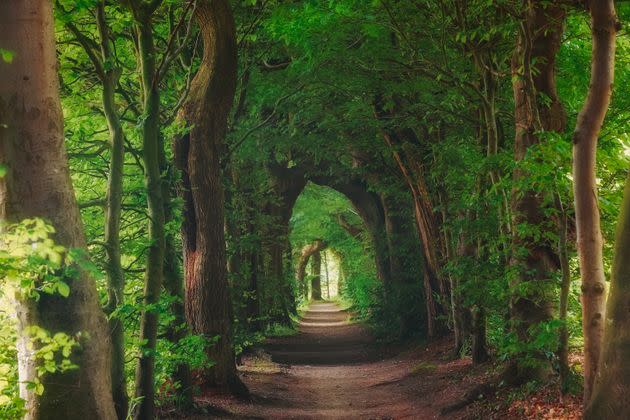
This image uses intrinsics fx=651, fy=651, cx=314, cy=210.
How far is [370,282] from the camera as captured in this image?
72.6 feet

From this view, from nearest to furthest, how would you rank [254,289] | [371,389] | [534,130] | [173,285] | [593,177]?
[593,177], [534,130], [173,285], [371,389], [254,289]

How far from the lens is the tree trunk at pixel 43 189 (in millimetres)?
4262

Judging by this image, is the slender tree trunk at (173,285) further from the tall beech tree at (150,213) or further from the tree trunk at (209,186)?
the tree trunk at (209,186)

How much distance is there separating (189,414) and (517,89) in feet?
19.6

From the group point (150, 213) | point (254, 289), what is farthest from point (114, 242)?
point (254, 289)

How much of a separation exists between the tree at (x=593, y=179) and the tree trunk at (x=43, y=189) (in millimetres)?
3570

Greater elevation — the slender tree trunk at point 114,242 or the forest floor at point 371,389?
the slender tree trunk at point 114,242

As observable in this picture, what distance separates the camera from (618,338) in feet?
13.8

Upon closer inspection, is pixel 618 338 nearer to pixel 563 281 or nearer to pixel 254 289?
pixel 563 281

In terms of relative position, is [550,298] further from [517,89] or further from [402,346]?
[402,346]

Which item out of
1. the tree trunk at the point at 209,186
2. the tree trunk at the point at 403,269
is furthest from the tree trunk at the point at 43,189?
the tree trunk at the point at 403,269

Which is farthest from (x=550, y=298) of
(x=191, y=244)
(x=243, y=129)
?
(x=243, y=129)

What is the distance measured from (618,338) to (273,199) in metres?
12.4

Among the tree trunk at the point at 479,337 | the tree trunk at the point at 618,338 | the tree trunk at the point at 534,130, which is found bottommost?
the tree trunk at the point at 479,337
